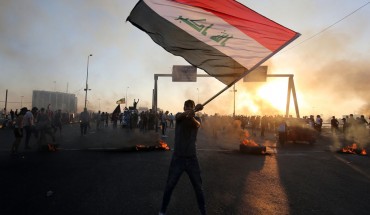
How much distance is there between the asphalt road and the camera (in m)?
5.91

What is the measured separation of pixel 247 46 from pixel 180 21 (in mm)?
1213

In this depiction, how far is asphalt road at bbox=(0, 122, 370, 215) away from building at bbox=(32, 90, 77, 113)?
294 ft

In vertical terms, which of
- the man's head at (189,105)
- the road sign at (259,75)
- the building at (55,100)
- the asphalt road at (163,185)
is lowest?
the asphalt road at (163,185)

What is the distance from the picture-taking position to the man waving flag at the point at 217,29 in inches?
224

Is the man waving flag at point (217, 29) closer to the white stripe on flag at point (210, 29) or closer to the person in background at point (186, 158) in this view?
the white stripe on flag at point (210, 29)

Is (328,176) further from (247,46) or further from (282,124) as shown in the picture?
(282,124)

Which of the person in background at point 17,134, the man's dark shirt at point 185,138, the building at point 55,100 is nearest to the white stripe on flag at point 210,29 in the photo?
the man's dark shirt at point 185,138

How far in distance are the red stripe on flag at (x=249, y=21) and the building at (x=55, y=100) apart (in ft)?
310

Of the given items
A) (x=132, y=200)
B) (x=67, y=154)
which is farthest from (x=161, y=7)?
(x=67, y=154)

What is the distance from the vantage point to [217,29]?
5859 millimetres

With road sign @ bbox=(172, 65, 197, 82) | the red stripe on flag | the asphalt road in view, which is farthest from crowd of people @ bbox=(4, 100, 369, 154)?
the red stripe on flag

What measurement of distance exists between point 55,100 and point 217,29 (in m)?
103

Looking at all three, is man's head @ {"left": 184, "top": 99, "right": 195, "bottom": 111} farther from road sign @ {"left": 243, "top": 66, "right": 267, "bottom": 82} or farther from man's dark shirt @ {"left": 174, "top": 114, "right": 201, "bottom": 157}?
road sign @ {"left": 243, "top": 66, "right": 267, "bottom": 82}

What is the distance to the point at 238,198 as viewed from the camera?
6.62 m
